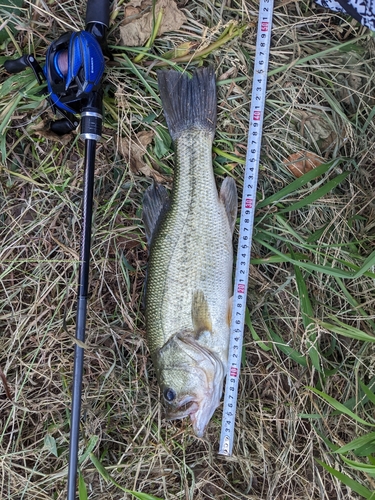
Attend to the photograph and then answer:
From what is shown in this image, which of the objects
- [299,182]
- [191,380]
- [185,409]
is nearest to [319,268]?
[299,182]

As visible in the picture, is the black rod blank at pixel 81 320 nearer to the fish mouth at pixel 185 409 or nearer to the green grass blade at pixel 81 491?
the green grass blade at pixel 81 491

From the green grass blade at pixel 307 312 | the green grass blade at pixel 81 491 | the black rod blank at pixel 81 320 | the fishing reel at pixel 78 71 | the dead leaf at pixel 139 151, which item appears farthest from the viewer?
the dead leaf at pixel 139 151

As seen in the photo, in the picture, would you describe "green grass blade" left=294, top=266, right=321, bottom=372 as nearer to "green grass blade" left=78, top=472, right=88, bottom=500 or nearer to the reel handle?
"green grass blade" left=78, top=472, right=88, bottom=500

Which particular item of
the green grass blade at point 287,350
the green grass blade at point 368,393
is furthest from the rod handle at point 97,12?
the green grass blade at point 368,393

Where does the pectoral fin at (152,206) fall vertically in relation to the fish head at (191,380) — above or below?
above

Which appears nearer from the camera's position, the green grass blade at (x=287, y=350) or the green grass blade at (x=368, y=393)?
the green grass blade at (x=368, y=393)

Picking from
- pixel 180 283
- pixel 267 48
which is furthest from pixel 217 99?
pixel 180 283

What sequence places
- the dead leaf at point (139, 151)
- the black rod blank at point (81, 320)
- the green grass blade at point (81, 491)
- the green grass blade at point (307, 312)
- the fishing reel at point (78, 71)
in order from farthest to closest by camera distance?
1. the dead leaf at point (139, 151)
2. the green grass blade at point (307, 312)
3. the green grass blade at point (81, 491)
4. the black rod blank at point (81, 320)
5. the fishing reel at point (78, 71)

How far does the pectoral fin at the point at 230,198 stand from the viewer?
2.49m

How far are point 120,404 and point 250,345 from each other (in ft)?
2.80

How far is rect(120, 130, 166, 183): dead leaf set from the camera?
8.57 feet

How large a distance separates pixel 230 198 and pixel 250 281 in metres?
0.51

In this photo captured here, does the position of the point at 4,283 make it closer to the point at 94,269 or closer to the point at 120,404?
the point at 94,269

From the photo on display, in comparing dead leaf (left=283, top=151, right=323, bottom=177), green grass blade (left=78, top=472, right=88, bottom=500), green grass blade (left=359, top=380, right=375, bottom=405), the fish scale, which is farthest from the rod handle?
green grass blade (left=78, top=472, right=88, bottom=500)
